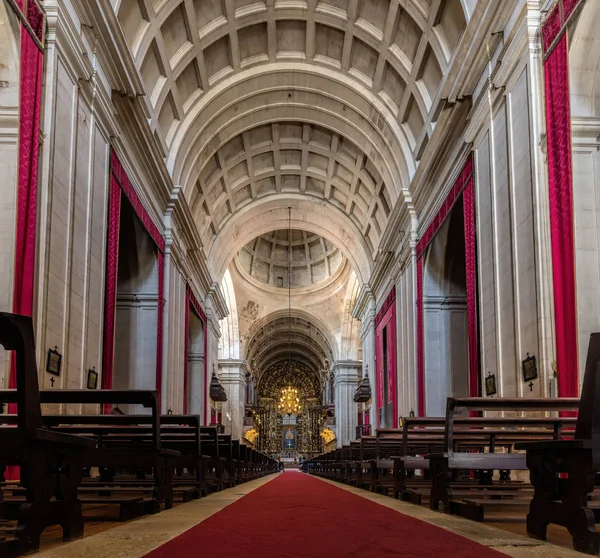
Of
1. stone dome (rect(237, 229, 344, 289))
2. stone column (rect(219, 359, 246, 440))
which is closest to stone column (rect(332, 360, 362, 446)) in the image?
stone dome (rect(237, 229, 344, 289))

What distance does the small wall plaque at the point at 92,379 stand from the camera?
935 cm

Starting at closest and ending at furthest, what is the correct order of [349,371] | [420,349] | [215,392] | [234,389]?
[420,349]
[215,392]
[234,389]
[349,371]

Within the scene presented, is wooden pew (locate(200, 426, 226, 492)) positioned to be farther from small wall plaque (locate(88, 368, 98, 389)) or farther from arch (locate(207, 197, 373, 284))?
arch (locate(207, 197, 373, 284))

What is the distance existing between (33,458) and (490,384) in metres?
7.67

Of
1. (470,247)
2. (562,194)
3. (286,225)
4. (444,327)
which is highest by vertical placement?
(286,225)

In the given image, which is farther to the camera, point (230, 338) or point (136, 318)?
point (230, 338)

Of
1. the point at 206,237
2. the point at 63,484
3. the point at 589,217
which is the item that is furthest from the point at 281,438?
A: the point at 63,484

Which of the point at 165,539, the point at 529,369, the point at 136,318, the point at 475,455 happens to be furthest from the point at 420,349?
the point at 165,539

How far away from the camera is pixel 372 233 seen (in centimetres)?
2153

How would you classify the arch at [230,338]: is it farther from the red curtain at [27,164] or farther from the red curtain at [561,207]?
the red curtain at [561,207]

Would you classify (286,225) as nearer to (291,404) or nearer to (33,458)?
(33,458)

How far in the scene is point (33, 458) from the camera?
279 cm

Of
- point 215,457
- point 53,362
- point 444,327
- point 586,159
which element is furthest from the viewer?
point 444,327

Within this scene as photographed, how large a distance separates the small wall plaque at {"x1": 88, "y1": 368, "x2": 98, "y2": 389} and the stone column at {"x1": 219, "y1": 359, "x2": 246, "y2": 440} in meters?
22.6
